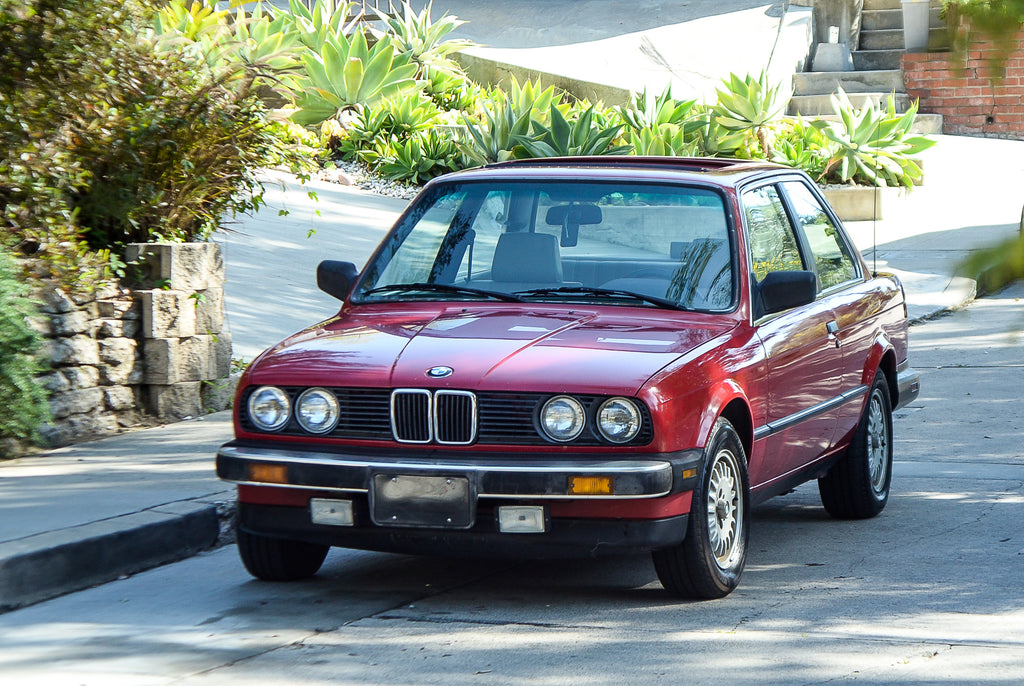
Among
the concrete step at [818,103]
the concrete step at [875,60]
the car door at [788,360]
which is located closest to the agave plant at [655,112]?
the concrete step at [818,103]

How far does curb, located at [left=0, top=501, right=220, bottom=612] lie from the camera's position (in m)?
5.50

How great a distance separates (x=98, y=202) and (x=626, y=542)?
185 inches

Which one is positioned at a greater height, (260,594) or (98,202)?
(98,202)

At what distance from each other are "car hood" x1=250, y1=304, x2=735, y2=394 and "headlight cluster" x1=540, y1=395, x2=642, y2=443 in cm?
6

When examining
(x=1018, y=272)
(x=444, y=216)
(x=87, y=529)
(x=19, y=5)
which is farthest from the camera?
(x=19, y=5)

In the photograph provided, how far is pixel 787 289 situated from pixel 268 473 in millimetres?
2198

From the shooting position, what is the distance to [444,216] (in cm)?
637

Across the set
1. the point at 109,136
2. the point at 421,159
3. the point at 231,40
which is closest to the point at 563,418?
the point at 109,136

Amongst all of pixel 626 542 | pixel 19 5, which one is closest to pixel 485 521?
pixel 626 542

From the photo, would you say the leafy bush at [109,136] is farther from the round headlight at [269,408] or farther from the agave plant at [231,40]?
the round headlight at [269,408]

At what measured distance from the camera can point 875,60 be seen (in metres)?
23.6

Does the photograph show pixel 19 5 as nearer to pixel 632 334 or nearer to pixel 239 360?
pixel 239 360

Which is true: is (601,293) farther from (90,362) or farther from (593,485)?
(90,362)

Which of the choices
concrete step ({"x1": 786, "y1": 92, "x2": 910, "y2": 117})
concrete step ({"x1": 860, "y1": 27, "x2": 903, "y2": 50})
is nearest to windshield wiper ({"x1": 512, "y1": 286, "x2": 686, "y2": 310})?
concrete step ({"x1": 786, "y1": 92, "x2": 910, "y2": 117})
